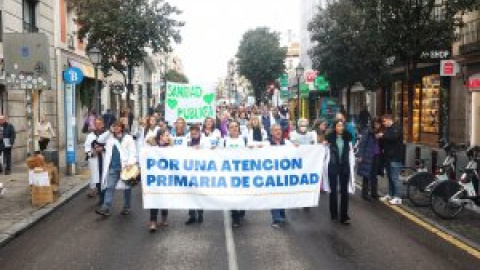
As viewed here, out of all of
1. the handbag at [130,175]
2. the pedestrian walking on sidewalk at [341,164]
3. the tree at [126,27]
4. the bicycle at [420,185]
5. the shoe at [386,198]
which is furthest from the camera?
the tree at [126,27]

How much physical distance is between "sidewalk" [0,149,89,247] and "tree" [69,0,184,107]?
8971 millimetres

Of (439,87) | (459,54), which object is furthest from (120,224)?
(439,87)

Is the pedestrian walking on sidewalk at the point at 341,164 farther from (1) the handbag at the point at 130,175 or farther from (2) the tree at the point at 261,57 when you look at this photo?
(2) the tree at the point at 261,57

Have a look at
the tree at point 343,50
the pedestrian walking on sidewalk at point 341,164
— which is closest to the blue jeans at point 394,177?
the pedestrian walking on sidewalk at point 341,164

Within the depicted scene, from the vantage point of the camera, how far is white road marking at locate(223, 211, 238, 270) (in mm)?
8086

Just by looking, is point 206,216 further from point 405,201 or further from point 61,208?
point 405,201

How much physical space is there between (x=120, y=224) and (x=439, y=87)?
64.7ft

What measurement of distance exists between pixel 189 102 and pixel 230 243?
12439 millimetres

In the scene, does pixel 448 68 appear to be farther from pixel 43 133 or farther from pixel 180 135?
pixel 43 133

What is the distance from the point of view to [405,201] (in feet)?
43.8

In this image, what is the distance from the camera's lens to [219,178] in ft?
34.2

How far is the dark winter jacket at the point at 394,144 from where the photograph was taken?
13289 mm

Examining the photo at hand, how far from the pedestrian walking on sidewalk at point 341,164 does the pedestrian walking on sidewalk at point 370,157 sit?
8.75 ft

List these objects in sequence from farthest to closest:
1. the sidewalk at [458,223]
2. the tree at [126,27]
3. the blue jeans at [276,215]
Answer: the tree at [126,27]
the blue jeans at [276,215]
the sidewalk at [458,223]
